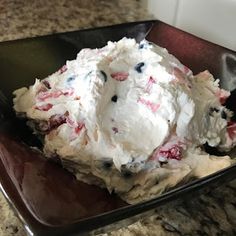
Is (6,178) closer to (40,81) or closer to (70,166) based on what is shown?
(70,166)

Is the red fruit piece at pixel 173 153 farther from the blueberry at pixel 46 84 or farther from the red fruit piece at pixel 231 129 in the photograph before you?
the blueberry at pixel 46 84

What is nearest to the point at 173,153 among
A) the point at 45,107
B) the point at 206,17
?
the point at 45,107

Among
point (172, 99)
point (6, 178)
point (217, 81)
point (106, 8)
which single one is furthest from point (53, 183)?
point (106, 8)

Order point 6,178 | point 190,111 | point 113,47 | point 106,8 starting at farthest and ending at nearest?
point 106,8, point 113,47, point 190,111, point 6,178

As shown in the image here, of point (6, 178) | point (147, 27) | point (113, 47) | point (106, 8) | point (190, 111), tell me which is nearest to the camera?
point (6, 178)

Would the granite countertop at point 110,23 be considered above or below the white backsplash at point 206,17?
below

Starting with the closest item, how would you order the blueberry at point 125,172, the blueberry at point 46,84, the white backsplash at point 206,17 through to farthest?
1. the blueberry at point 125,172
2. the blueberry at point 46,84
3. the white backsplash at point 206,17

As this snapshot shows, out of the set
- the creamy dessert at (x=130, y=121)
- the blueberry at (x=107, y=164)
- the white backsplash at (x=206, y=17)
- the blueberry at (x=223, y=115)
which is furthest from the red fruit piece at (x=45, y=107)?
the white backsplash at (x=206, y=17)
